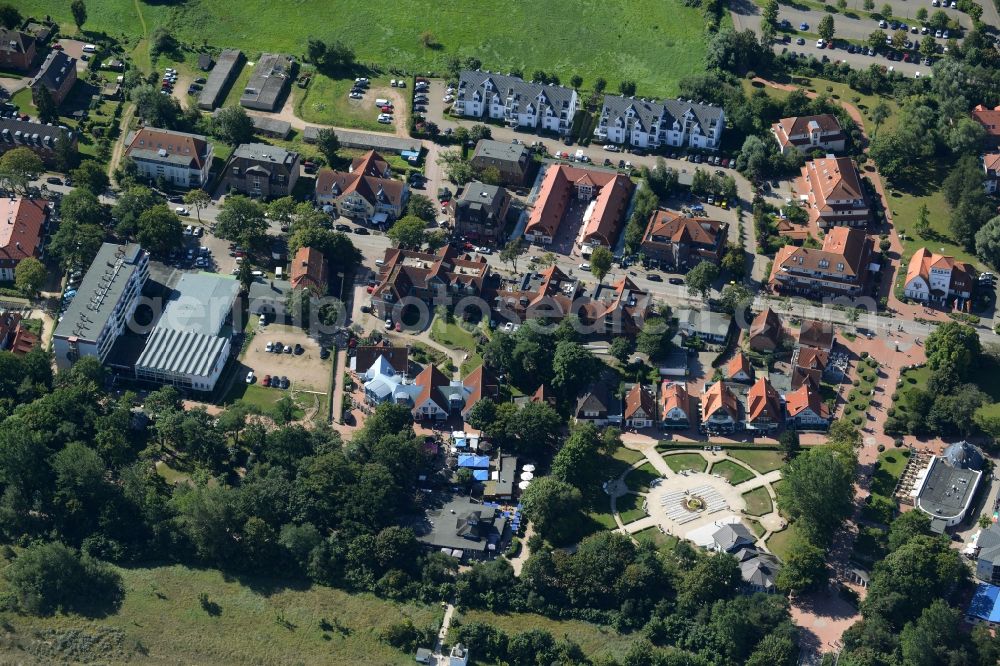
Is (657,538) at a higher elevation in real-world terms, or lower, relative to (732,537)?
lower

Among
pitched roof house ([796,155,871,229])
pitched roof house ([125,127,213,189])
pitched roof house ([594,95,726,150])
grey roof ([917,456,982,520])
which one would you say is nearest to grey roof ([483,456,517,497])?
grey roof ([917,456,982,520])

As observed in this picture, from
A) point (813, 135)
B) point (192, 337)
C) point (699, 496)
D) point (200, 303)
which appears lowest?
point (699, 496)

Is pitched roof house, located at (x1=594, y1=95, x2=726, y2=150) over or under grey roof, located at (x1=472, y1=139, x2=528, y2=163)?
over

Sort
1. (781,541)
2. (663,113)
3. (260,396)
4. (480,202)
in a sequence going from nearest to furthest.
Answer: (781,541), (260,396), (480,202), (663,113)

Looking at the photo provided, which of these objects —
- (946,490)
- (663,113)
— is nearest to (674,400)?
(946,490)

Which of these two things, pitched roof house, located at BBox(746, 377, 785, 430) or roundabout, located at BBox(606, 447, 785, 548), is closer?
roundabout, located at BBox(606, 447, 785, 548)

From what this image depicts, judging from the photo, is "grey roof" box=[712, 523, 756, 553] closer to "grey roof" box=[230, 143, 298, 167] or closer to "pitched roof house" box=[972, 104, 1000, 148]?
"grey roof" box=[230, 143, 298, 167]

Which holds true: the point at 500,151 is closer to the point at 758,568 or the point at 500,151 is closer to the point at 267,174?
the point at 267,174
